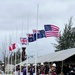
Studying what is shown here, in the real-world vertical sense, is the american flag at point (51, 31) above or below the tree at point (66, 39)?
above

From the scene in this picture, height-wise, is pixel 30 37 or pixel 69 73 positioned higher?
pixel 30 37

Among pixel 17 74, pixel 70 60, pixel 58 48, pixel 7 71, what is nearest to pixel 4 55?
pixel 7 71

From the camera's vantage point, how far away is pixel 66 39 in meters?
71.8

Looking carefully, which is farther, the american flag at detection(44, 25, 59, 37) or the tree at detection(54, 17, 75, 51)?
the tree at detection(54, 17, 75, 51)

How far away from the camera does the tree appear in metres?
71.3

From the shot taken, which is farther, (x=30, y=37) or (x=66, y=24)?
(x=66, y=24)

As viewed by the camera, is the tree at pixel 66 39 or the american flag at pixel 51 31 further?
the tree at pixel 66 39

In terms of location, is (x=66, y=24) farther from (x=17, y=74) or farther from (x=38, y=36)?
(x=38, y=36)

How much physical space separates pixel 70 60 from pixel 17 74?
9.48 meters

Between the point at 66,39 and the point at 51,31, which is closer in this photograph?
the point at 51,31

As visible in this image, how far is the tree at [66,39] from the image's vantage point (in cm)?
Result: 7134

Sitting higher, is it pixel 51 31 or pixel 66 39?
pixel 51 31

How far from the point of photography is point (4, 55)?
96.4 metres

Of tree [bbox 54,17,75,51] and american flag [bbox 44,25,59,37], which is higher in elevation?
american flag [bbox 44,25,59,37]
